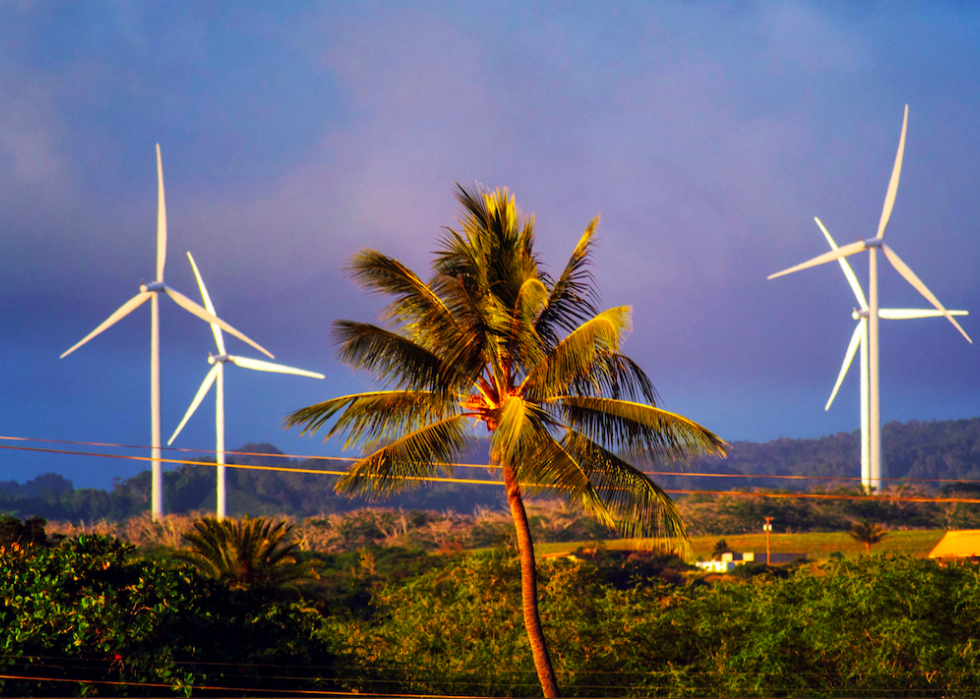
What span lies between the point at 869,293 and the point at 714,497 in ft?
138

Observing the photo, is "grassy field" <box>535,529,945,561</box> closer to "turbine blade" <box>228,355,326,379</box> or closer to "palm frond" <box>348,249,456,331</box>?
"turbine blade" <box>228,355,326,379</box>

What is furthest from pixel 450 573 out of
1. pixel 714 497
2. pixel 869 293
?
pixel 714 497

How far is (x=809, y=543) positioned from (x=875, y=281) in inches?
1385

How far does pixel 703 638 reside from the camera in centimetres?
2477

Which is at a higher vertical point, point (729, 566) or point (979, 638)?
point (979, 638)

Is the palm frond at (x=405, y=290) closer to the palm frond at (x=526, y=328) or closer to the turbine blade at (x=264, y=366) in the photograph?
the palm frond at (x=526, y=328)

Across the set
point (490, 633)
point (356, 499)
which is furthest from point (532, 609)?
point (356, 499)

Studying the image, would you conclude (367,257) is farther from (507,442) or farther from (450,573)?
(450,573)

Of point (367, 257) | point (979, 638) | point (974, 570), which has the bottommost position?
point (979, 638)

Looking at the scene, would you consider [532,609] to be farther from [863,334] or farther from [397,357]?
[863,334]

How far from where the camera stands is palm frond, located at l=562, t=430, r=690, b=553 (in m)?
15.0

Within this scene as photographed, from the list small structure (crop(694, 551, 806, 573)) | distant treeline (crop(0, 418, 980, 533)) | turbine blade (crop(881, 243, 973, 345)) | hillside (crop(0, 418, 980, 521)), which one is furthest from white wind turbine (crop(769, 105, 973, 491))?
hillside (crop(0, 418, 980, 521))

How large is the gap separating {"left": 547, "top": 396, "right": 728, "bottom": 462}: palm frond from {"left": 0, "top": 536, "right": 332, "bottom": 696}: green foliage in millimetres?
8537

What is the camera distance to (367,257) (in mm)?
15703
